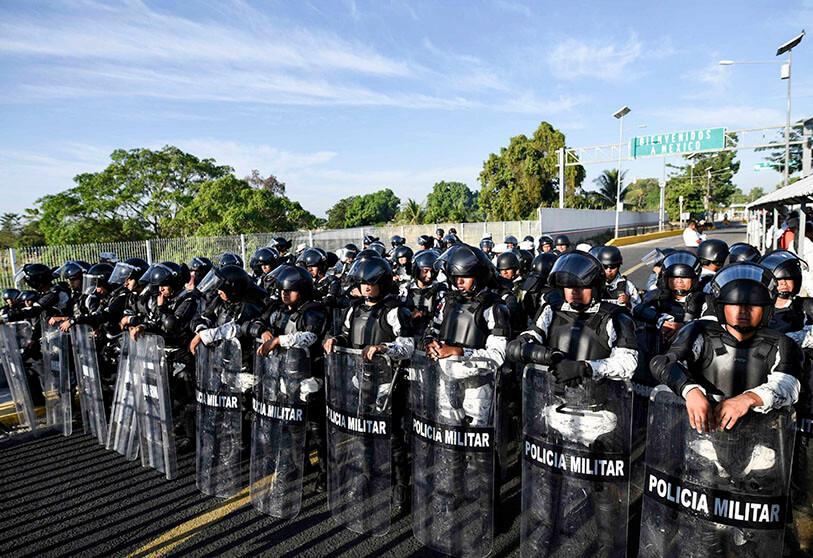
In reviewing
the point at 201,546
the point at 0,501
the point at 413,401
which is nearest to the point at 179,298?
the point at 0,501

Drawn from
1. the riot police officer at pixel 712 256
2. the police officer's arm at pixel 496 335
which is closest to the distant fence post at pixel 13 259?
Answer: the police officer's arm at pixel 496 335

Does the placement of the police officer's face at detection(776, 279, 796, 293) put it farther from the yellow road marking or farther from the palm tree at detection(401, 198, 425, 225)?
the palm tree at detection(401, 198, 425, 225)

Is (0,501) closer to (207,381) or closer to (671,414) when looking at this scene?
(207,381)

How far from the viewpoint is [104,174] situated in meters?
25.2

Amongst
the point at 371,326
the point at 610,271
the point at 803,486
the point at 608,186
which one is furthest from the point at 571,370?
the point at 608,186

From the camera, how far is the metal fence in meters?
11.7

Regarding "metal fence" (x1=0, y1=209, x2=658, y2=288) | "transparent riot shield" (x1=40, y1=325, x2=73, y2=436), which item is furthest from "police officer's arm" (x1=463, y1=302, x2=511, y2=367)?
"metal fence" (x1=0, y1=209, x2=658, y2=288)

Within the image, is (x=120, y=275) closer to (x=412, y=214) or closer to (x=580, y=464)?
(x=580, y=464)

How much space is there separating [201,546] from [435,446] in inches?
68.4

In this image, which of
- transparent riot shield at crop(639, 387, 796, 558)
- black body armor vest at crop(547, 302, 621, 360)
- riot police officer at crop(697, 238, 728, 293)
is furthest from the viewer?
riot police officer at crop(697, 238, 728, 293)

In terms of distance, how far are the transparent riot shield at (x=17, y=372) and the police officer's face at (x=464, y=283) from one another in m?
5.01

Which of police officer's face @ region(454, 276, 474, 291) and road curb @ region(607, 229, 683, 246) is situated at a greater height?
police officer's face @ region(454, 276, 474, 291)

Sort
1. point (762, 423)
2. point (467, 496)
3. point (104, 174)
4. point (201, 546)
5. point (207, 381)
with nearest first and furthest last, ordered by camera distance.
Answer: point (762, 423) < point (467, 496) < point (201, 546) < point (207, 381) < point (104, 174)

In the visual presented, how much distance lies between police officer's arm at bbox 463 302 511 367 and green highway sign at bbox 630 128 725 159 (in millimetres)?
25854
